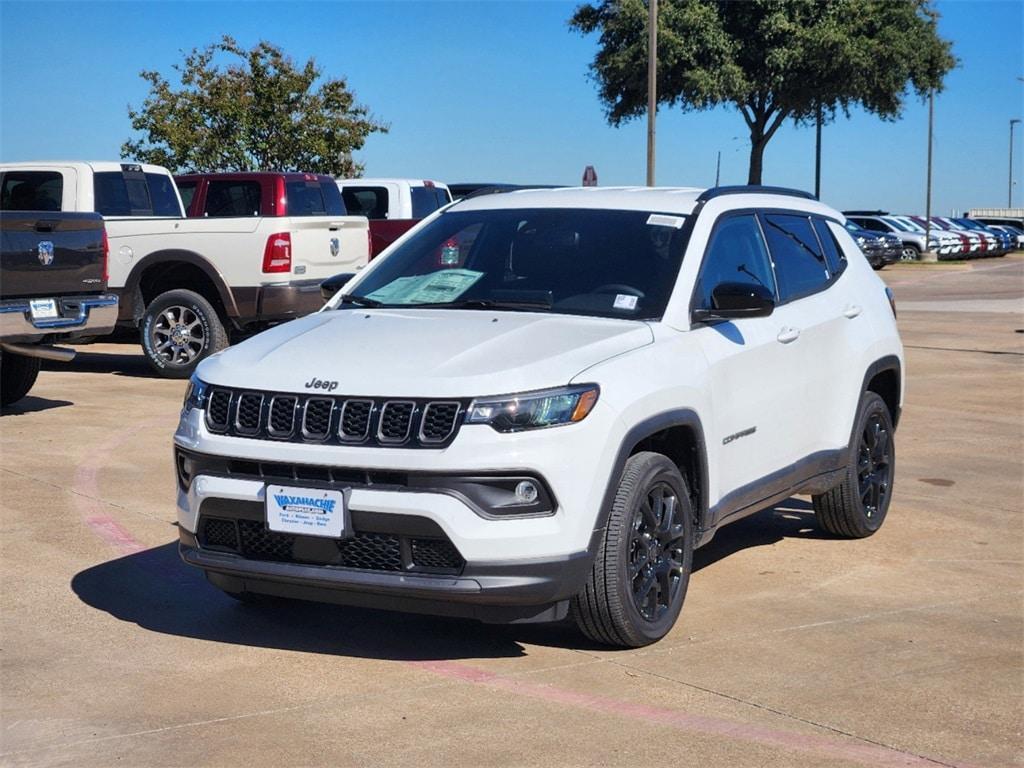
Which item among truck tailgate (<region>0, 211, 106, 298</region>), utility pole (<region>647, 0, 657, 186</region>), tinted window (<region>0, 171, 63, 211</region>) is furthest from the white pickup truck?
utility pole (<region>647, 0, 657, 186</region>)

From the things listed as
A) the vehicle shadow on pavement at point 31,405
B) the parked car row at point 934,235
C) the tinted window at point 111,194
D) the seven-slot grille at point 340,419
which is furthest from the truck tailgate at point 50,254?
the parked car row at point 934,235

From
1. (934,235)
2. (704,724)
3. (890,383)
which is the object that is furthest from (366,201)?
(934,235)

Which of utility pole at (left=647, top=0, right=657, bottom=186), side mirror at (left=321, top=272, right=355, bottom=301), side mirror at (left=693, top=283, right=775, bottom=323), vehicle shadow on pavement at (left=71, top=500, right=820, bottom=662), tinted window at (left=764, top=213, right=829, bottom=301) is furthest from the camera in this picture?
utility pole at (left=647, top=0, right=657, bottom=186)

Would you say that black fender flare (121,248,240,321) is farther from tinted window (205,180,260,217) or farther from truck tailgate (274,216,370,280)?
tinted window (205,180,260,217)

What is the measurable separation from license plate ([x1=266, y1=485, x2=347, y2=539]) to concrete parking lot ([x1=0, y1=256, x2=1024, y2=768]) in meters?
0.57

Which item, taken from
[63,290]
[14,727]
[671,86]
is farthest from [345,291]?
[671,86]

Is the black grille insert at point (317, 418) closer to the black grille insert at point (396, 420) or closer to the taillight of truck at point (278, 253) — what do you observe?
the black grille insert at point (396, 420)

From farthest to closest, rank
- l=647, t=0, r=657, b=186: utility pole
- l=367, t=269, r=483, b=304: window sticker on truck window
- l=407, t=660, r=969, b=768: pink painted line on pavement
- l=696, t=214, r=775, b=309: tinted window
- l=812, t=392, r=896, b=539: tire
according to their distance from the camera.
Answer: l=647, t=0, r=657, b=186: utility pole
l=812, t=392, r=896, b=539: tire
l=367, t=269, r=483, b=304: window sticker on truck window
l=696, t=214, r=775, b=309: tinted window
l=407, t=660, r=969, b=768: pink painted line on pavement

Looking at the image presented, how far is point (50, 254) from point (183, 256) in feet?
11.0

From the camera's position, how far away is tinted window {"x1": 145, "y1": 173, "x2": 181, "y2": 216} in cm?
1516

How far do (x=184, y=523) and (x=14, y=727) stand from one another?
1037 mm

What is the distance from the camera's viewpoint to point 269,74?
3341 centimetres

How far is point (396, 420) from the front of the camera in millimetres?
5027

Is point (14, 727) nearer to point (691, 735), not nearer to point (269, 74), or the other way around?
point (691, 735)
